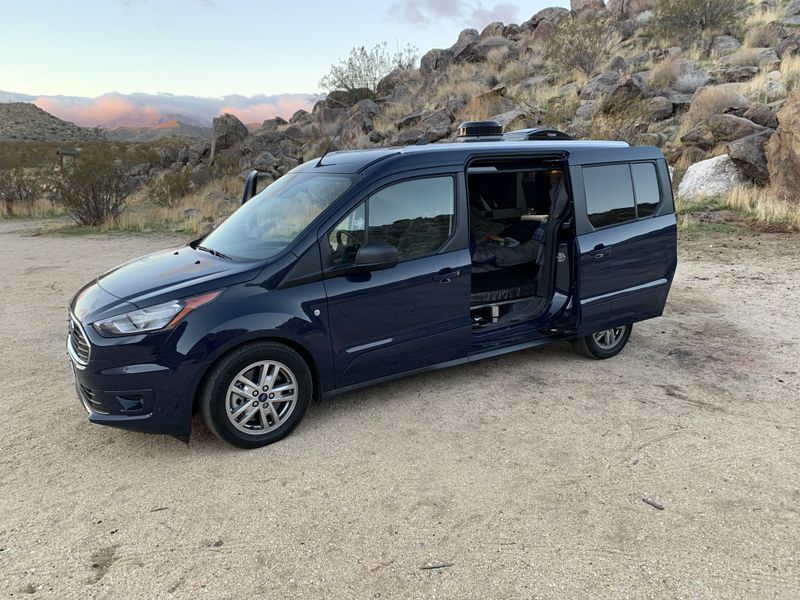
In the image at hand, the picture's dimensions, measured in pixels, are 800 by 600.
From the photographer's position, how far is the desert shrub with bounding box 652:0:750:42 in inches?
961

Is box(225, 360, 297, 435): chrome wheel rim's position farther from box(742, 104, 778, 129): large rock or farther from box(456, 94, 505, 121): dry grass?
box(456, 94, 505, 121): dry grass

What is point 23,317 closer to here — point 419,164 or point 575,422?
point 419,164

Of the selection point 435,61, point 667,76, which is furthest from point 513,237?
point 435,61

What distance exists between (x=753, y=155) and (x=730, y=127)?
70.9 inches

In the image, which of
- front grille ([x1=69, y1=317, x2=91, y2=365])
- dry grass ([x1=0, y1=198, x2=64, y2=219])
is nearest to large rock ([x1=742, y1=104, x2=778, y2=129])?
front grille ([x1=69, y1=317, x2=91, y2=365])

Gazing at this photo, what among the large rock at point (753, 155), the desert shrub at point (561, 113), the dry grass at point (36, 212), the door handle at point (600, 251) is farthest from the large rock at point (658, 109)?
the dry grass at point (36, 212)

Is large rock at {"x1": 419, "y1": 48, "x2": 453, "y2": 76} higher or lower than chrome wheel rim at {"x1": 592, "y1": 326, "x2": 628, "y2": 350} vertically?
higher

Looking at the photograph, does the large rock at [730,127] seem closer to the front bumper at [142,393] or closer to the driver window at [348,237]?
the driver window at [348,237]

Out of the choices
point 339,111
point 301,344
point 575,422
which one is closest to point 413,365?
point 301,344

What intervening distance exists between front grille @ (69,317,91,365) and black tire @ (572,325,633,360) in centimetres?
401

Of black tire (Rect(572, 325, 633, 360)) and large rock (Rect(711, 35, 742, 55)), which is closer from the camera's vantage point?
black tire (Rect(572, 325, 633, 360))

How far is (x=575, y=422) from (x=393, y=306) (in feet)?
5.04

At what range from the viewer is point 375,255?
3895 millimetres

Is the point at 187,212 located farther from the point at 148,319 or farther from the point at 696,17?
the point at 696,17
